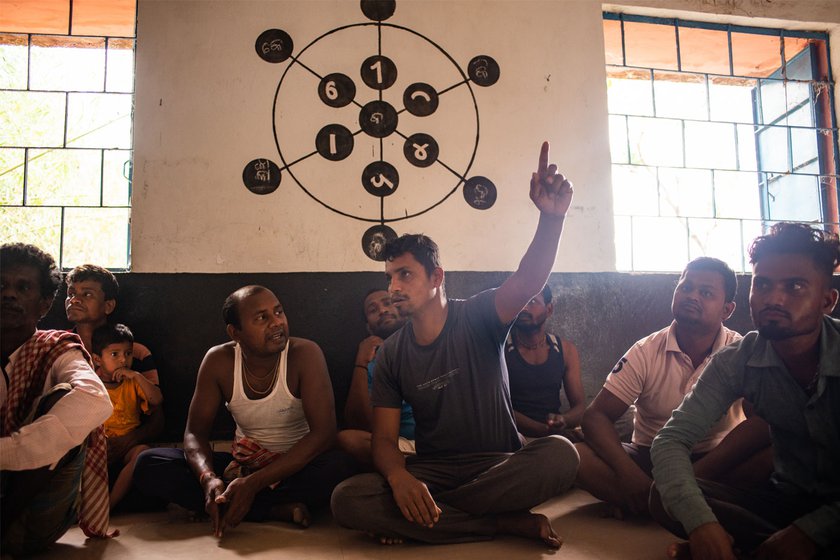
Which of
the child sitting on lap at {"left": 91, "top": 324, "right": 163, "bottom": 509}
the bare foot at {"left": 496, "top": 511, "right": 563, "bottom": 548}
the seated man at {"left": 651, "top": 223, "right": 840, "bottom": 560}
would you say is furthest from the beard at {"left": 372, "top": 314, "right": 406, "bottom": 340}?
the seated man at {"left": 651, "top": 223, "right": 840, "bottom": 560}

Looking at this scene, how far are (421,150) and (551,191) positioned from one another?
1.91 m

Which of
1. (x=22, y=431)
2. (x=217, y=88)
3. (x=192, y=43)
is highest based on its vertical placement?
(x=192, y=43)

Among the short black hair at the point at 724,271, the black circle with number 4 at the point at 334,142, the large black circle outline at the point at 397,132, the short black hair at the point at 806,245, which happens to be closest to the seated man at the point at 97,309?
the large black circle outline at the point at 397,132

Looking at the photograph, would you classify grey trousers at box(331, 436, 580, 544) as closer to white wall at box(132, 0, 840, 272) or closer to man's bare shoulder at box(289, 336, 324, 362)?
man's bare shoulder at box(289, 336, 324, 362)

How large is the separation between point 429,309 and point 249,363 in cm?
85

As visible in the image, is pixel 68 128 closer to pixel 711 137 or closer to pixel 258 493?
pixel 258 493

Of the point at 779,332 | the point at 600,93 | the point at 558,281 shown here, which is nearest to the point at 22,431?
the point at 779,332

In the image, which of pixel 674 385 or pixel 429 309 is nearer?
pixel 429 309

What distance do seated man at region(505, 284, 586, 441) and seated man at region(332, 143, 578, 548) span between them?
79cm

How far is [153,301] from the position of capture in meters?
3.42

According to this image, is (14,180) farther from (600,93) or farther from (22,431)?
(600,93)

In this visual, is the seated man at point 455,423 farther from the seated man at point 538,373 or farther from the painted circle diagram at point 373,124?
the painted circle diagram at point 373,124

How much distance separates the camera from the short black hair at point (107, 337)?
3.00 m

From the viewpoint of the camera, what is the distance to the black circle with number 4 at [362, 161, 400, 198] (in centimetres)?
372
